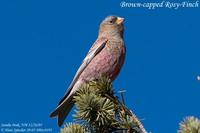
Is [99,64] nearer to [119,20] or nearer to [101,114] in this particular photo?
[119,20]

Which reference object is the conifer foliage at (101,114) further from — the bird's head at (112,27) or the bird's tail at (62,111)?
the bird's head at (112,27)

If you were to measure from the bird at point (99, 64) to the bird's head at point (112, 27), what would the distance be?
5 centimetres

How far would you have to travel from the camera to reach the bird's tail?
18.7ft

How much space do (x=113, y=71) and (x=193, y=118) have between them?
3398mm

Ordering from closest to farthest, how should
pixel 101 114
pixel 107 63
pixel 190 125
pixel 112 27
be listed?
pixel 190 125
pixel 101 114
pixel 107 63
pixel 112 27

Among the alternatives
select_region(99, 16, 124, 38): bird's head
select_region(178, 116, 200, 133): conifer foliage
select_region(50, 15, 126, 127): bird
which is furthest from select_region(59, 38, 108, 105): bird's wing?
select_region(178, 116, 200, 133): conifer foliage

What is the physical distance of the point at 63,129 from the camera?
3.50 metres

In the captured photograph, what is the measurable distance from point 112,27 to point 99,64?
3.91ft

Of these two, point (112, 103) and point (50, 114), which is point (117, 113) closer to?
point (112, 103)

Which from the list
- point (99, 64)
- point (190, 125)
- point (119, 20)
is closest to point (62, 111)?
point (99, 64)

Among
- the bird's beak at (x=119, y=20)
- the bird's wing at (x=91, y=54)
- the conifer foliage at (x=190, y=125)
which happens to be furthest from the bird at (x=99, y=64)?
the conifer foliage at (x=190, y=125)

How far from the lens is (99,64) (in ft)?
21.2

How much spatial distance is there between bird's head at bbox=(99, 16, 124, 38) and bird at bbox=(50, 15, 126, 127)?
5 centimetres

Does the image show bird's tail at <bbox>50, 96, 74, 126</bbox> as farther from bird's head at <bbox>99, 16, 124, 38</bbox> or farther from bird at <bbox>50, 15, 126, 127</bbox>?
bird's head at <bbox>99, 16, 124, 38</bbox>
